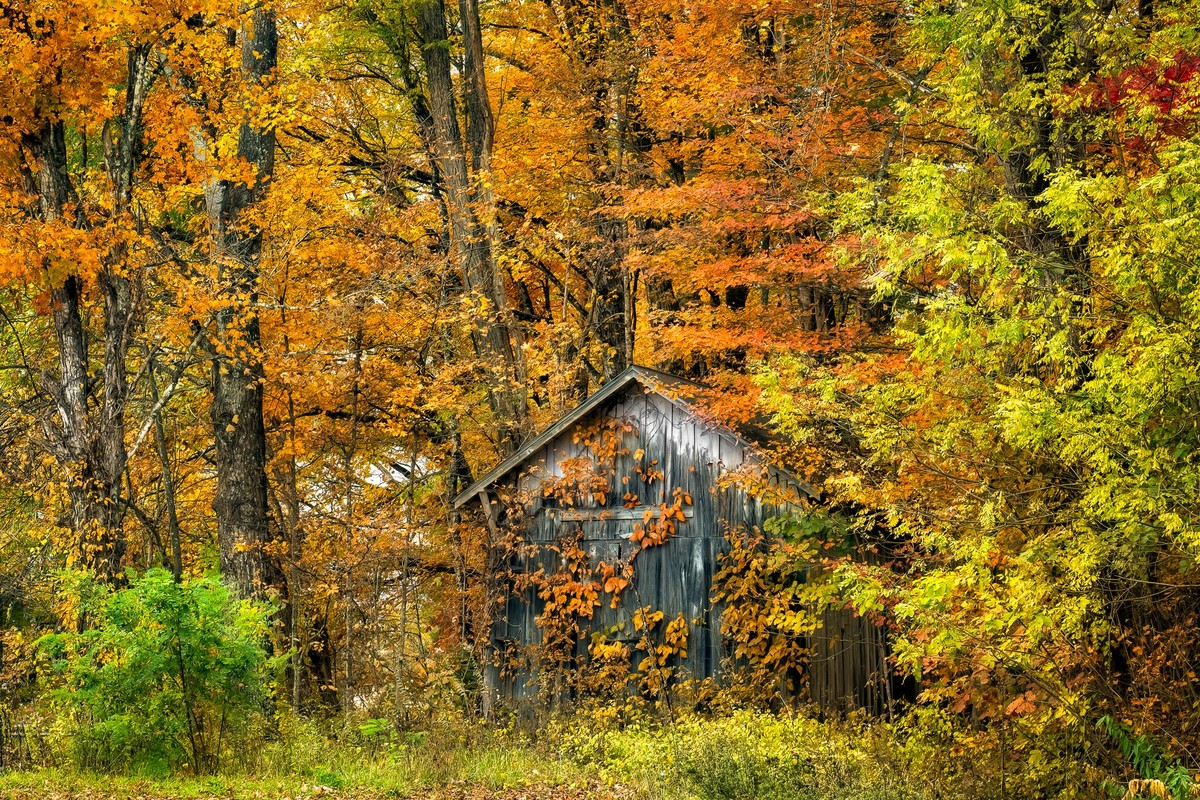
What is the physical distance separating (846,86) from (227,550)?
33.9 feet

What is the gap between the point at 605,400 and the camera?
691 inches

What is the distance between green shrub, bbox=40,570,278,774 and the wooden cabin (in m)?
6.84

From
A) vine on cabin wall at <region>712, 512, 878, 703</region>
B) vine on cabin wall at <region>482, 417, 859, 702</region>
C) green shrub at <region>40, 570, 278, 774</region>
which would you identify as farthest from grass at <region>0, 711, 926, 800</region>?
vine on cabin wall at <region>482, 417, 859, 702</region>

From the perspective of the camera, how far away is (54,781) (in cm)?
1052

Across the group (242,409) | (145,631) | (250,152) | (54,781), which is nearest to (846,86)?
(250,152)

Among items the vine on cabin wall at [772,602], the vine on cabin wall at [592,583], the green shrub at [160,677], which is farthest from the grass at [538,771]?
the vine on cabin wall at [592,583]

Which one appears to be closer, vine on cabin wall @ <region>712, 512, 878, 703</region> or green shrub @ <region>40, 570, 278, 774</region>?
green shrub @ <region>40, 570, 278, 774</region>

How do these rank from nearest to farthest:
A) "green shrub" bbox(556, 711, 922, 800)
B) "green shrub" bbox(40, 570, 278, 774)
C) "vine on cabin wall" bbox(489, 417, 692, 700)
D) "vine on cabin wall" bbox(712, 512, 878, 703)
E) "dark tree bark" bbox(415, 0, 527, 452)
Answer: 1. "green shrub" bbox(556, 711, 922, 800)
2. "green shrub" bbox(40, 570, 278, 774)
3. "vine on cabin wall" bbox(712, 512, 878, 703)
4. "vine on cabin wall" bbox(489, 417, 692, 700)
5. "dark tree bark" bbox(415, 0, 527, 452)

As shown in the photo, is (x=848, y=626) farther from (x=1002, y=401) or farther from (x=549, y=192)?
(x=549, y=192)

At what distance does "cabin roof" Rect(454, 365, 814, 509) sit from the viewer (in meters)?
16.5

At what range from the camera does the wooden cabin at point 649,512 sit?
53.7 feet

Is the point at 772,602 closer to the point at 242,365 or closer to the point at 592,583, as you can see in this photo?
the point at 592,583

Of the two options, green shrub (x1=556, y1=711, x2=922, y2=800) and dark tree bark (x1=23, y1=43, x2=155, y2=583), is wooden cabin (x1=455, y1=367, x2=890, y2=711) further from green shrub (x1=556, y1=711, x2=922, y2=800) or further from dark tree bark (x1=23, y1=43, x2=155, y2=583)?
dark tree bark (x1=23, y1=43, x2=155, y2=583)

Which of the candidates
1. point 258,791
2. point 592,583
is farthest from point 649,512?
point 258,791
